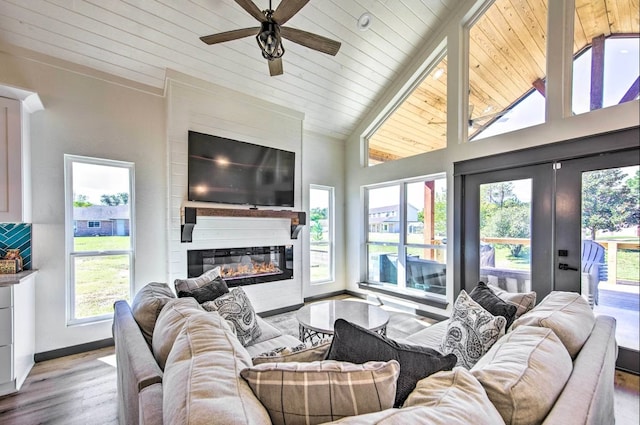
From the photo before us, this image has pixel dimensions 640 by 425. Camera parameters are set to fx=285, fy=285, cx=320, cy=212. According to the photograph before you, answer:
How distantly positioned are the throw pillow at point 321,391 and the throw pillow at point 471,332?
0.96 m

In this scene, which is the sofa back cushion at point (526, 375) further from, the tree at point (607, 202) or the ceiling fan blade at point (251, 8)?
the ceiling fan blade at point (251, 8)

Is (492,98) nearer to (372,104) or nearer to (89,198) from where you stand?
(372,104)

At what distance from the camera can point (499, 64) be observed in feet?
10.7

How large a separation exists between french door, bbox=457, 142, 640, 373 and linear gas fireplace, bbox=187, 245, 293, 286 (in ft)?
7.70

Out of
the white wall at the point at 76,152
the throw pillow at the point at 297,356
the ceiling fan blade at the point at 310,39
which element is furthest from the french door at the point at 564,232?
the white wall at the point at 76,152

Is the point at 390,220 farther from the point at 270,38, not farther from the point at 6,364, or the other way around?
the point at 6,364

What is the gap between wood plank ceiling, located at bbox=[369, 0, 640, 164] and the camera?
2.28m

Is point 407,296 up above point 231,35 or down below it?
below

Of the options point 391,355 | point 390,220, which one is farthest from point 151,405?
point 390,220

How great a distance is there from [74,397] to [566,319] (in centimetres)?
319

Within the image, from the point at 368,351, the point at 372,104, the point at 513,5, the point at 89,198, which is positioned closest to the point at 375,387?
the point at 368,351

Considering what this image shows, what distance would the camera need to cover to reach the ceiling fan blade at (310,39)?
84.9 inches

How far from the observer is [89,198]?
117 inches

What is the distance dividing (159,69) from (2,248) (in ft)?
7.35
